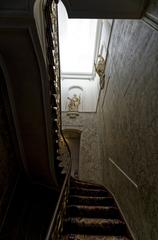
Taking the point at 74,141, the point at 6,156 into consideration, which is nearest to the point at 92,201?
the point at 6,156

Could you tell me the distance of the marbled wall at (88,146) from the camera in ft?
26.4

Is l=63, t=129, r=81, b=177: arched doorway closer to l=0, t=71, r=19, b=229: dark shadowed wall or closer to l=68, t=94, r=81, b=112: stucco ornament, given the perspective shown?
l=68, t=94, r=81, b=112: stucco ornament

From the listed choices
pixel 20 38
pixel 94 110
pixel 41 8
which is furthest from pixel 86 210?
pixel 94 110

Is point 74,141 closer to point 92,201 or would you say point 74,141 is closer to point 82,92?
point 82,92

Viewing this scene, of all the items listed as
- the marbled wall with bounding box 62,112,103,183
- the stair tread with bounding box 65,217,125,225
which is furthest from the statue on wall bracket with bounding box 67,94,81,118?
the stair tread with bounding box 65,217,125,225

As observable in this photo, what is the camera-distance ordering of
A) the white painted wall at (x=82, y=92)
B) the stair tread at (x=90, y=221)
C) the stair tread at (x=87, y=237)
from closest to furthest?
the stair tread at (x=87, y=237) < the stair tread at (x=90, y=221) < the white painted wall at (x=82, y=92)

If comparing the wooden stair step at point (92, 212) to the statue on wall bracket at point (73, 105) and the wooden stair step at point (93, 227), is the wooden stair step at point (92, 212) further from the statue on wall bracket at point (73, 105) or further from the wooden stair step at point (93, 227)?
the statue on wall bracket at point (73, 105)

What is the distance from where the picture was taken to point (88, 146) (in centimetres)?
896

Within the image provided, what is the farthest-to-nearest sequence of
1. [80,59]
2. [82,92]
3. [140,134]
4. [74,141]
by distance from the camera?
[80,59] < [74,141] < [82,92] < [140,134]

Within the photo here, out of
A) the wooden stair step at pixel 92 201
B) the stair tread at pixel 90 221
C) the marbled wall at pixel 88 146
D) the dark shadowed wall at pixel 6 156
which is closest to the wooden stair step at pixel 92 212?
the stair tread at pixel 90 221

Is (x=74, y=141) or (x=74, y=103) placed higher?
(x=74, y=103)

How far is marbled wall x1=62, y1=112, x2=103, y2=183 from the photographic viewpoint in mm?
8056

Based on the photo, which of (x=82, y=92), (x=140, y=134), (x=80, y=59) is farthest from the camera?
(x=80, y=59)

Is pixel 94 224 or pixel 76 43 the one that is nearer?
pixel 94 224
